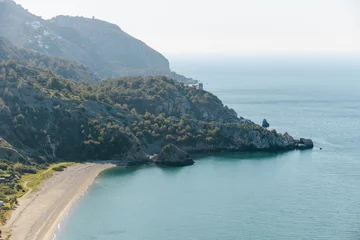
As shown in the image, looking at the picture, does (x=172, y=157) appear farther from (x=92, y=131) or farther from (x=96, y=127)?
(x=92, y=131)

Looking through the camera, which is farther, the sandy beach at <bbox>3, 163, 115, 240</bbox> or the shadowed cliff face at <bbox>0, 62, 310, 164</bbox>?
the shadowed cliff face at <bbox>0, 62, 310, 164</bbox>

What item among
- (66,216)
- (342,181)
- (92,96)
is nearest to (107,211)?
(66,216)

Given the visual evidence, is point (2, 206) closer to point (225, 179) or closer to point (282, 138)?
point (225, 179)

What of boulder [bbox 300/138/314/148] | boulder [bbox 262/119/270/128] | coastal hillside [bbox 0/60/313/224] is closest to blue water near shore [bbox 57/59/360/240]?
boulder [bbox 300/138/314/148]

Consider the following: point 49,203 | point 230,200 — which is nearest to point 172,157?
point 230,200

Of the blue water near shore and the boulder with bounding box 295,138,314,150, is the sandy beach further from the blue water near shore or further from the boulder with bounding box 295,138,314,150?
the boulder with bounding box 295,138,314,150

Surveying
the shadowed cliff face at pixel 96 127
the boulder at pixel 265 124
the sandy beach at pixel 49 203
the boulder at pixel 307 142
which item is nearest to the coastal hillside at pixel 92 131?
the shadowed cliff face at pixel 96 127
